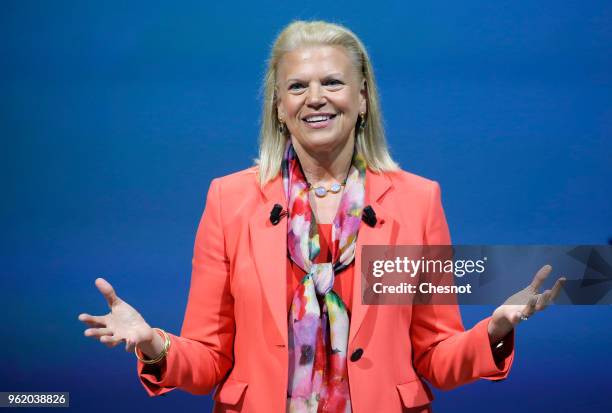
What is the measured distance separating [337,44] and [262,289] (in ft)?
1.97

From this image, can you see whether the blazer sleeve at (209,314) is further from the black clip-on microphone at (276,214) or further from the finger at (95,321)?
the finger at (95,321)

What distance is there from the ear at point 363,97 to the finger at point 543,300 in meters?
0.69

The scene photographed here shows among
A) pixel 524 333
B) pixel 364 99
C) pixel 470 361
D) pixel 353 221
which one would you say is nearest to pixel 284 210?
pixel 353 221

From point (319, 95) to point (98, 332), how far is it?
2.41 feet

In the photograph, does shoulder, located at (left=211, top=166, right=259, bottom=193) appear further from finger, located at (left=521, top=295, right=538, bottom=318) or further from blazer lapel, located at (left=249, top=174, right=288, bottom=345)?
finger, located at (left=521, top=295, right=538, bottom=318)

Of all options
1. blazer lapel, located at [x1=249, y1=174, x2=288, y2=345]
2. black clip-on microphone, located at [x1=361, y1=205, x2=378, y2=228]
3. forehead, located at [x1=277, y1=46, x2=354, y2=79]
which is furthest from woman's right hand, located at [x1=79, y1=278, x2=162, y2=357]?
forehead, located at [x1=277, y1=46, x2=354, y2=79]

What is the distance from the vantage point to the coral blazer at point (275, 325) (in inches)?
82.5

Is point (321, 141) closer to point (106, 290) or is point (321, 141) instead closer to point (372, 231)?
point (372, 231)

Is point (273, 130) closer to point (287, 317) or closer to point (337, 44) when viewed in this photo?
point (337, 44)

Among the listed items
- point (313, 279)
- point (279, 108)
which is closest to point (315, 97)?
point (279, 108)

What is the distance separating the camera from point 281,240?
2166 millimetres

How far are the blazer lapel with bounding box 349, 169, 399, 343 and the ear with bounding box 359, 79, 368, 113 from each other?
15 centimetres

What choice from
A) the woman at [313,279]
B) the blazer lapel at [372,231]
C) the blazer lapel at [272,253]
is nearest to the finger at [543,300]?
the woman at [313,279]

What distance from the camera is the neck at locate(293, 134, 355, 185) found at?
2.29m
